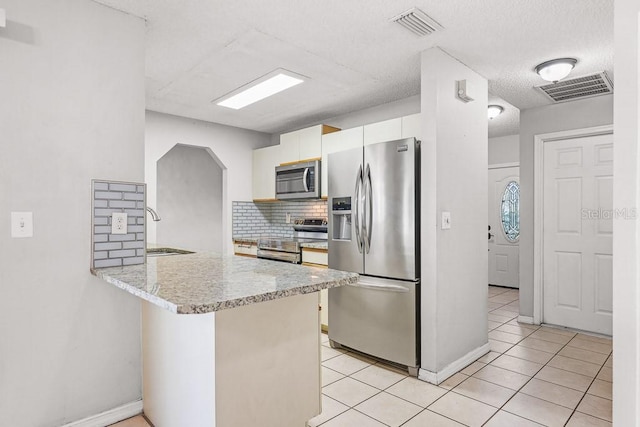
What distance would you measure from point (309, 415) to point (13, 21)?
7.88 feet

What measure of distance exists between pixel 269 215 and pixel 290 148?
1.26 metres

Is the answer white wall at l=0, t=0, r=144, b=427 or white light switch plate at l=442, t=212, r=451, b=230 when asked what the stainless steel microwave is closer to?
white light switch plate at l=442, t=212, r=451, b=230

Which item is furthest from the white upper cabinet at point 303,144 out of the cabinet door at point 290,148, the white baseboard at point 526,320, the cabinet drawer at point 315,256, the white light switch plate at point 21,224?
the white baseboard at point 526,320

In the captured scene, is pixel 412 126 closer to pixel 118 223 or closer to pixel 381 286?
pixel 381 286

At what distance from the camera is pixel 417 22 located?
2270mm

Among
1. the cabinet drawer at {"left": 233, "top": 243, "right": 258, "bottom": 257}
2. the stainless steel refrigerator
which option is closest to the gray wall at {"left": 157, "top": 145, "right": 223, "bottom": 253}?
the cabinet drawer at {"left": 233, "top": 243, "right": 258, "bottom": 257}

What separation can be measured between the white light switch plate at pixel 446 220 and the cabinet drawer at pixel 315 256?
1.24 metres

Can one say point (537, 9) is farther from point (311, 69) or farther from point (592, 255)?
point (592, 255)

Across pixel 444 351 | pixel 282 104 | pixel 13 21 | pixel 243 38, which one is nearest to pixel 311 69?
pixel 243 38

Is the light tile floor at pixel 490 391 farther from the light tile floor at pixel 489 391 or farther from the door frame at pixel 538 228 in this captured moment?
the door frame at pixel 538 228

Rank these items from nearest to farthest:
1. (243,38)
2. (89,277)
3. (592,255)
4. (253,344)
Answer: (253,344)
(89,277)
(243,38)
(592,255)

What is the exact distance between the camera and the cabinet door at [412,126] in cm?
313

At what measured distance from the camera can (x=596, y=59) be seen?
2.83 metres

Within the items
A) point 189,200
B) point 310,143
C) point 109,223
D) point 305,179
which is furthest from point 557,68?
point 189,200
